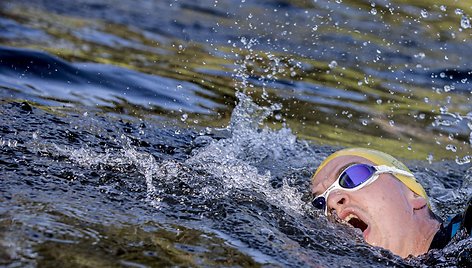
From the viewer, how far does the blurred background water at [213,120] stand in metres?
4.34

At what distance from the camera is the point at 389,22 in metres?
12.8

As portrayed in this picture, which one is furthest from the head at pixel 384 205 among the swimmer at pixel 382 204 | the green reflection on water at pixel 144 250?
the green reflection on water at pixel 144 250

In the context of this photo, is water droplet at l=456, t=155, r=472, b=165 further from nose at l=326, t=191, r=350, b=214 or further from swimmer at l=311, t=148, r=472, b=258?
nose at l=326, t=191, r=350, b=214

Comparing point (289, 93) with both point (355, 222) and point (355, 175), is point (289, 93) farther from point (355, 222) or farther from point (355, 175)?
point (355, 222)

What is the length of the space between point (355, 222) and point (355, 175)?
29 cm

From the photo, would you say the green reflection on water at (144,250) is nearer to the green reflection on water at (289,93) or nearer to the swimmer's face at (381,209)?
the swimmer's face at (381,209)

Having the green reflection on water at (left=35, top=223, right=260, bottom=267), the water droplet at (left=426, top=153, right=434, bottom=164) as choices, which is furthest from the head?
the water droplet at (left=426, top=153, right=434, bottom=164)

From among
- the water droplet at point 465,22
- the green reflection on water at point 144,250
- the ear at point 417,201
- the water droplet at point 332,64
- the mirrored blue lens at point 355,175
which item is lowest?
the green reflection on water at point 144,250

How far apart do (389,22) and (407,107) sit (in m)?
3.96

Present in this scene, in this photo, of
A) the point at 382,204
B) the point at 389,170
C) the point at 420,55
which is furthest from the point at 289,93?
the point at 382,204

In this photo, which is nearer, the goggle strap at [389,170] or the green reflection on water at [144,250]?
the green reflection on water at [144,250]

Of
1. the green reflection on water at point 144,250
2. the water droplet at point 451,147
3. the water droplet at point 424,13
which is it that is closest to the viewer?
the green reflection on water at point 144,250

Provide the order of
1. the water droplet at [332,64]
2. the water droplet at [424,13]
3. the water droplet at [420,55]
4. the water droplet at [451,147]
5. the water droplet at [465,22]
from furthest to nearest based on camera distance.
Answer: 1. the water droplet at [424,13]
2. the water droplet at [465,22]
3. the water droplet at [420,55]
4. the water droplet at [332,64]
5. the water droplet at [451,147]

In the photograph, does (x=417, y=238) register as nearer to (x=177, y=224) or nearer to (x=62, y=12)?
(x=177, y=224)
